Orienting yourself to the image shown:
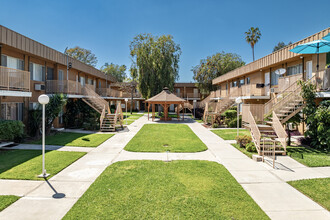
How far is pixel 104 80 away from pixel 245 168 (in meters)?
27.7

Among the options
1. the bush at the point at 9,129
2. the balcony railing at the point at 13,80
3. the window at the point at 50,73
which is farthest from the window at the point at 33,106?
the bush at the point at 9,129

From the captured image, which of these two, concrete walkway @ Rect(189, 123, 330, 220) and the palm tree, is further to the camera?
the palm tree

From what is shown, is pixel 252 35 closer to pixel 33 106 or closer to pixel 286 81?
pixel 286 81

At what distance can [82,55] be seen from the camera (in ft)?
159

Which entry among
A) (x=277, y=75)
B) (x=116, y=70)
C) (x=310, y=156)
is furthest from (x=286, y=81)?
(x=116, y=70)

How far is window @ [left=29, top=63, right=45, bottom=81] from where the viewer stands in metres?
14.3

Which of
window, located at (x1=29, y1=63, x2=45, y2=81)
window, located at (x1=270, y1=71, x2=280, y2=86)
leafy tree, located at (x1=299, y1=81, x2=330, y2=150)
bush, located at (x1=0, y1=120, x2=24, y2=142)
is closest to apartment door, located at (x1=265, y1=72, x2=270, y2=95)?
window, located at (x1=270, y1=71, x2=280, y2=86)

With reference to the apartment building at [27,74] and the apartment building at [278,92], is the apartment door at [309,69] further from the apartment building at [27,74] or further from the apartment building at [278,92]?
the apartment building at [27,74]

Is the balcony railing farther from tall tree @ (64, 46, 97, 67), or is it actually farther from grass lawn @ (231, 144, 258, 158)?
tall tree @ (64, 46, 97, 67)

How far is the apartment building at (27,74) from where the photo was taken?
1105cm

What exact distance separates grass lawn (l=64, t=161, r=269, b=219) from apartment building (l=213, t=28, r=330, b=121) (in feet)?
19.9

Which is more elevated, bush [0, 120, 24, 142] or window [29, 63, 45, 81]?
window [29, 63, 45, 81]

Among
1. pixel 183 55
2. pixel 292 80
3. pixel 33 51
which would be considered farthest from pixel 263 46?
pixel 33 51

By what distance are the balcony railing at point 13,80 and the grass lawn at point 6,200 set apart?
7.39 metres
